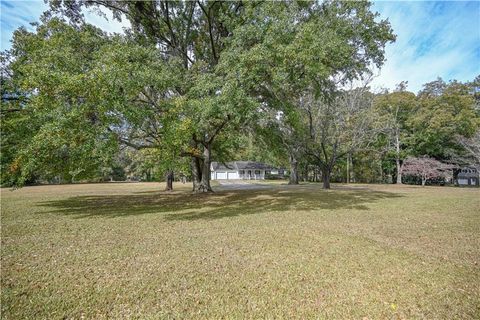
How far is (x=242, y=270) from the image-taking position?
4457mm

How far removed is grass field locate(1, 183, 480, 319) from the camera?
329 centimetres

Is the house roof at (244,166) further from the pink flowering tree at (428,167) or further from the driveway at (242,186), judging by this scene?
the pink flowering tree at (428,167)

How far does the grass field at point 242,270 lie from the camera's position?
3.29m

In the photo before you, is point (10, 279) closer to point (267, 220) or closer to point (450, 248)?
point (267, 220)

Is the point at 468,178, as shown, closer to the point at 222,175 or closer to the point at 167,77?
the point at 222,175

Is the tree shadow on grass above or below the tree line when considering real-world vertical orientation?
below

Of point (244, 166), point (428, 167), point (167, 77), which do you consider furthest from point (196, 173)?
point (244, 166)

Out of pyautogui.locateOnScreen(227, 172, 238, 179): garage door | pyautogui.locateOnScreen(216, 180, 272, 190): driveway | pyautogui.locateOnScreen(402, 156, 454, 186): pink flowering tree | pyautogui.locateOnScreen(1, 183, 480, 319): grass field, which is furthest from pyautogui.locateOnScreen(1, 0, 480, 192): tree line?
pyautogui.locateOnScreen(227, 172, 238, 179): garage door

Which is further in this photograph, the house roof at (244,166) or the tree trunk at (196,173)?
the house roof at (244,166)

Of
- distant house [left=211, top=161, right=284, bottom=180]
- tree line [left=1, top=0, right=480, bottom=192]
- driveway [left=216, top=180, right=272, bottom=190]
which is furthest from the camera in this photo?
distant house [left=211, top=161, right=284, bottom=180]

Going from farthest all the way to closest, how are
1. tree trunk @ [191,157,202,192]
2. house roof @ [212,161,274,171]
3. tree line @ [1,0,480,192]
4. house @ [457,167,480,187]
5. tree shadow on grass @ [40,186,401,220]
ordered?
house roof @ [212,161,274,171]
house @ [457,167,480,187]
tree trunk @ [191,157,202,192]
tree shadow on grass @ [40,186,401,220]
tree line @ [1,0,480,192]

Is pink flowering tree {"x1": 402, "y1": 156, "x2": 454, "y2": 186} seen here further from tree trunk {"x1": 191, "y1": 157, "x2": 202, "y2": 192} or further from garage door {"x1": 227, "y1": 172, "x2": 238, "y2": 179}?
garage door {"x1": 227, "y1": 172, "x2": 238, "y2": 179}

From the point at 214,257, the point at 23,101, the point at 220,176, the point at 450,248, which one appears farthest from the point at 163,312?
the point at 220,176

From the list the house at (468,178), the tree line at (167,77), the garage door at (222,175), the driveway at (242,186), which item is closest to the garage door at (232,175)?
the garage door at (222,175)
